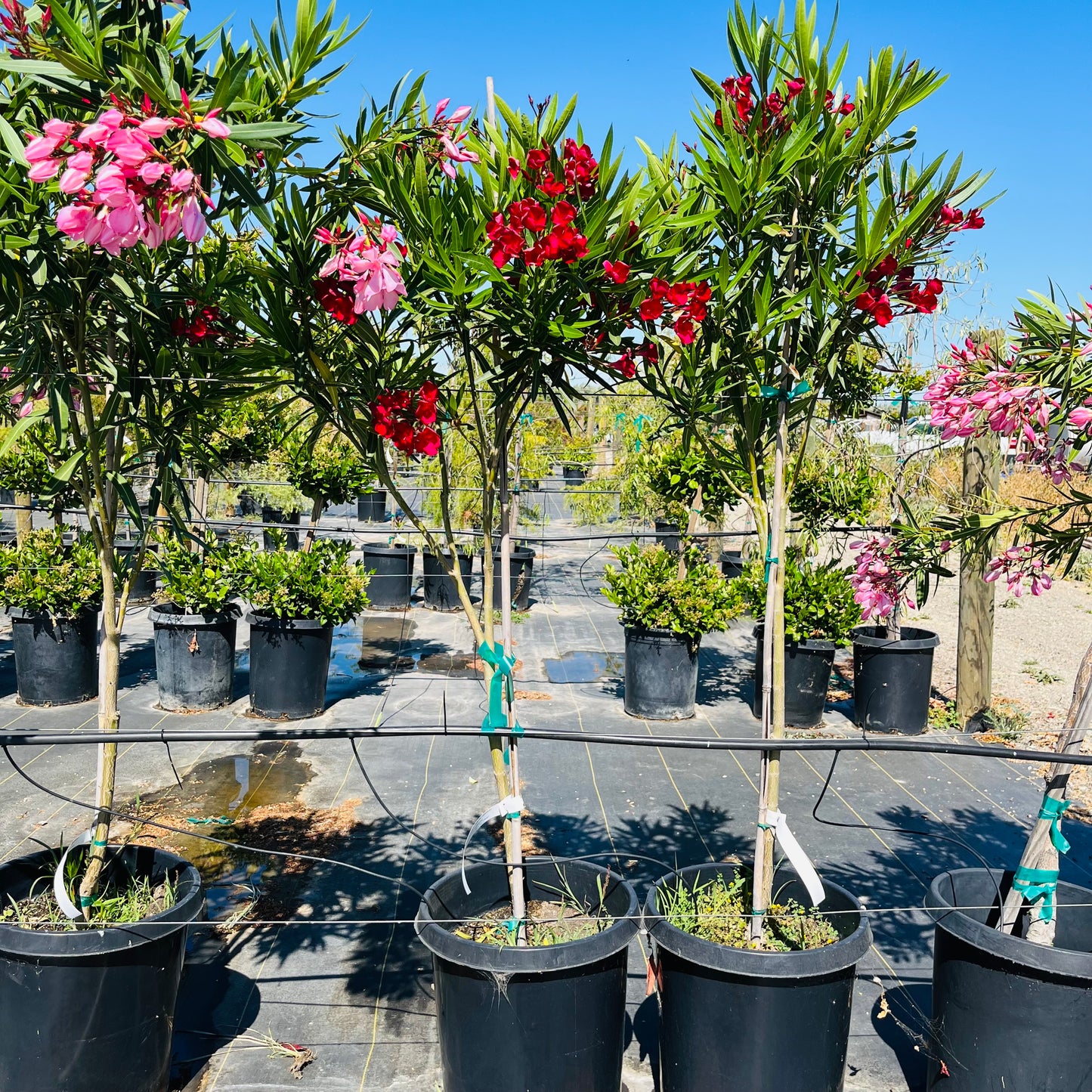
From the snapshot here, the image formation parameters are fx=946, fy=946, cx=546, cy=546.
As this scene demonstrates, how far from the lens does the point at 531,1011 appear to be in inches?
93.0

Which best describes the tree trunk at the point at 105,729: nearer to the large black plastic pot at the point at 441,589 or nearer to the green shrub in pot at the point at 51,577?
the green shrub in pot at the point at 51,577

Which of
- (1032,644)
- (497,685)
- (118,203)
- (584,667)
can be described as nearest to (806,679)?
(584,667)

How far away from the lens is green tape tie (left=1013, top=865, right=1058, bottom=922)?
2.48 m

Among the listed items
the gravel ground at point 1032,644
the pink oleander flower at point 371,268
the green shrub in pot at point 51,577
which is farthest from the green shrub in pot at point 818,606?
the pink oleander flower at point 371,268

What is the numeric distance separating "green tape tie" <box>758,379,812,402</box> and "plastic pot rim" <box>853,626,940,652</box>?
12.3 ft

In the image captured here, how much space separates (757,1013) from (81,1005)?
1.68 m

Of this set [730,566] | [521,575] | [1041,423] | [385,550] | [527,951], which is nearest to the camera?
[527,951]

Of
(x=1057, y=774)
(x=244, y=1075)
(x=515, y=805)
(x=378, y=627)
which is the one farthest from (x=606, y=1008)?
(x=378, y=627)

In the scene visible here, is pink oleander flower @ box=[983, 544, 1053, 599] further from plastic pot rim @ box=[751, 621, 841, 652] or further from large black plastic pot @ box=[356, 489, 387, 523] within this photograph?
large black plastic pot @ box=[356, 489, 387, 523]

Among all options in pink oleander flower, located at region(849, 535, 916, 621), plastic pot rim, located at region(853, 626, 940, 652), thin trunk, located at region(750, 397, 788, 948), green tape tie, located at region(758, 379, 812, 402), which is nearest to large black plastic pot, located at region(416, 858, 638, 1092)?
thin trunk, located at region(750, 397, 788, 948)

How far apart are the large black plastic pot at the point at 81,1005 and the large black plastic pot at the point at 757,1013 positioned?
51.9 inches

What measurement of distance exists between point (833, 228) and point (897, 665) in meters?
4.33

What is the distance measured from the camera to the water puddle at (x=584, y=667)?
741 cm

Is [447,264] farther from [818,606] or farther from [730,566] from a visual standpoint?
[730,566]
